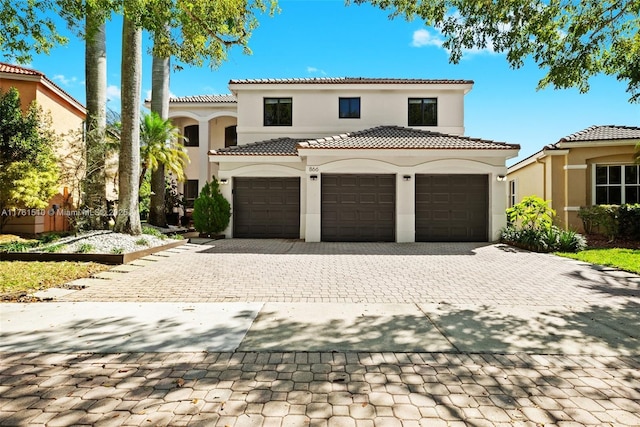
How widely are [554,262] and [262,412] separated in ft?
33.2

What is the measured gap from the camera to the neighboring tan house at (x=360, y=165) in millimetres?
14000

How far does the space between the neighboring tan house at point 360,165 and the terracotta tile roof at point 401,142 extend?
44 mm

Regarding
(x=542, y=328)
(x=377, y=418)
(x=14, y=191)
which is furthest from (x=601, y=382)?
(x=14, y=191)

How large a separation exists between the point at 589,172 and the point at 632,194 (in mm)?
1980

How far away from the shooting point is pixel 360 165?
1409 centimetres

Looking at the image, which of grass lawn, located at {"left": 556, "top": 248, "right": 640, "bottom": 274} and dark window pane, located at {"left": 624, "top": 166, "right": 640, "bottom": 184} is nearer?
grass lawn, located at {"left": 556, "top": 248, "right": 640, "bottom": 274}

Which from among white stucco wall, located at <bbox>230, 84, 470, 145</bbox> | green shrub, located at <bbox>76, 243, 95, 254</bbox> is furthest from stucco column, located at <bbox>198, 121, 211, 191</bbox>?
green shrub, located at <bbox>76, 243, 95, 254</bbox>

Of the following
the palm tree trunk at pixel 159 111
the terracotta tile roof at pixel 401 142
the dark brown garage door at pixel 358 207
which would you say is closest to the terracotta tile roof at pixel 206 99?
the palm tree trunk at pixel 159 111

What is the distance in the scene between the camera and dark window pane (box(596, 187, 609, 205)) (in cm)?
1577

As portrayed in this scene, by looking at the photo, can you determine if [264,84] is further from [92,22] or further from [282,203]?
[92,22]

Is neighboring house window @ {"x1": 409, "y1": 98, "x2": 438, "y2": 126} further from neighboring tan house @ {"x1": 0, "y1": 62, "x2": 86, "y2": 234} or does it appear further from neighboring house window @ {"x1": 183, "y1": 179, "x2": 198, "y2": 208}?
neighboring tan house @ {"x1": 0, "y1": 62, "x2": 86, "y2": 234}

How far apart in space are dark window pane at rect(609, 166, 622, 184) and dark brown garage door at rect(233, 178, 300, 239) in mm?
14582

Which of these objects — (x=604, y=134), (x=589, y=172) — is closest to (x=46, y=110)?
(x=589, y=172)

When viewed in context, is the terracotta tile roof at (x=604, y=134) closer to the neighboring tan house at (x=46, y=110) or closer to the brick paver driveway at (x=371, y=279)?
the brick paver driveway at (x=371, y=279)
